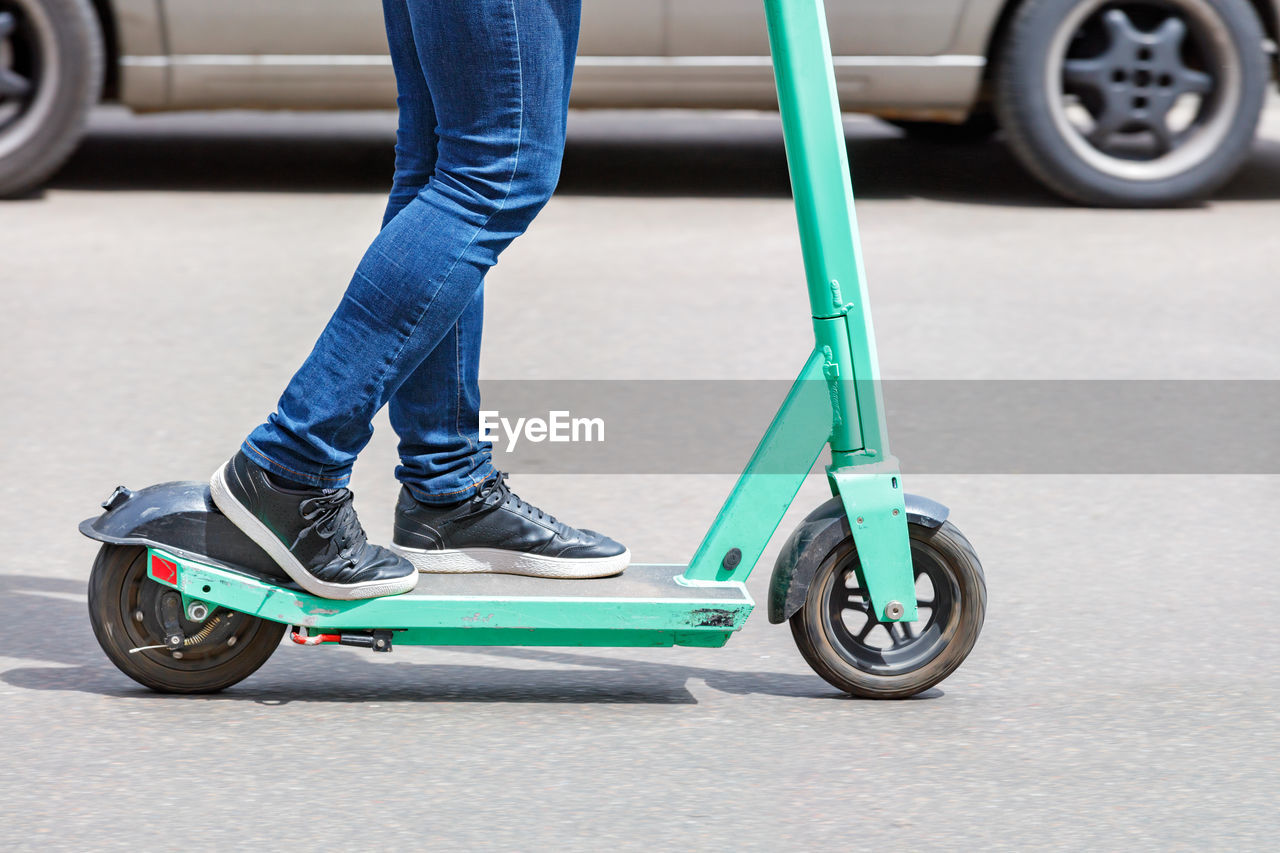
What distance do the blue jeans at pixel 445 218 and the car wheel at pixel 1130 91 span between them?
4585 mm

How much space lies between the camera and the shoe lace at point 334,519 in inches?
110

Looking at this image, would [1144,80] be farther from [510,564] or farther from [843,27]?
[510,564]

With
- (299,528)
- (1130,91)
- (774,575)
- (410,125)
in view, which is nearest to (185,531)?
(299,528)

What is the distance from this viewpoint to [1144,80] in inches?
281

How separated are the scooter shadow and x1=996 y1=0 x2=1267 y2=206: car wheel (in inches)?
174

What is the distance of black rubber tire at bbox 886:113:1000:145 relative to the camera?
8.70m

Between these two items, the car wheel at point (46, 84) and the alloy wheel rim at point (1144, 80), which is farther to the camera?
the alloy wheel rim at point (1144, 80)

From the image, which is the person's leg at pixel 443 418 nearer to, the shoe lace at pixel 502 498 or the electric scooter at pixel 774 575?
the shoe lace at pixel 502 498

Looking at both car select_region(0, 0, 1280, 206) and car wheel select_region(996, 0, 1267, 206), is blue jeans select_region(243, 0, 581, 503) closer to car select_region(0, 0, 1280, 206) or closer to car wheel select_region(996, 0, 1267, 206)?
car select_region(0, 0, 1280, 206)

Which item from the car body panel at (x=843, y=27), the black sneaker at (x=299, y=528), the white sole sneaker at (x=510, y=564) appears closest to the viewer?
the black sneaker at (x=299, y=528)

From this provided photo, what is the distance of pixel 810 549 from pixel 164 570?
0.96 metres

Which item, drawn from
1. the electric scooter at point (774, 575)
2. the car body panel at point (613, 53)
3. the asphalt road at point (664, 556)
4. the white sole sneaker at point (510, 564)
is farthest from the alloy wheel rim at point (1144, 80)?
the white sole sneaker at point (510, 564)

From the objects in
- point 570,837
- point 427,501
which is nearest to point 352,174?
point 427,501

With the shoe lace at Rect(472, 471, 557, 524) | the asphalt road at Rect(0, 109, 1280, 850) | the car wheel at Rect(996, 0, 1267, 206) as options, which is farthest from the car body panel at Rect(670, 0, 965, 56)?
the shoe lace at Rect(472, 471, 557, 524)
